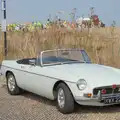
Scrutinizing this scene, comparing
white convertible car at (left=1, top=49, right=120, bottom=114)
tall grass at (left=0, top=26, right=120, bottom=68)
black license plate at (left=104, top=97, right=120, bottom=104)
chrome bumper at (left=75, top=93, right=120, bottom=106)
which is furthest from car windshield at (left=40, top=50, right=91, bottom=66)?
tall grass at (left=0, top=26, right=120, bottom=68)

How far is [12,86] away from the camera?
9.82m

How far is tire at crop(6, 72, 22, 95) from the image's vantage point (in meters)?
9.66

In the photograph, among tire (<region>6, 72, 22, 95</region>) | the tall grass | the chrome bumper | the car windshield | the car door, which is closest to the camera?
the chrome bumper

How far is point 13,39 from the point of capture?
1870 centimetres

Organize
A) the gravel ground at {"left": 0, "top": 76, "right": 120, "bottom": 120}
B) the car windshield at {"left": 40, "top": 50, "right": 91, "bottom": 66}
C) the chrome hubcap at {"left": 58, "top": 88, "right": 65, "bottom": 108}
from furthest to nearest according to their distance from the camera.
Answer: the car windshield at {"left": 40, "top": 50, "right": 91, "bottom": 66} → the chrome hubcap at {"left": 58, "top": 88, "right": 65, "bottom": 108} → the gravel ground at {"left": 0, "top": 76, "right": 120, "bottom": 120}

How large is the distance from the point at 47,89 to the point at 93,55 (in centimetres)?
602

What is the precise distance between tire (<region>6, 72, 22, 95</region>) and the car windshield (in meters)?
1.28

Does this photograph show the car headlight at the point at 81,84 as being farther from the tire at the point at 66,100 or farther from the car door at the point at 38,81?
the car door at the point at 38,81

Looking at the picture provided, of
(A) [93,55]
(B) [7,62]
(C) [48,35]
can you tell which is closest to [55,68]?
(B) [7,62]

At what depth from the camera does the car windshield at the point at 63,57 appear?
343 inches

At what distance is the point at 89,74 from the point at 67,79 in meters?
0.46

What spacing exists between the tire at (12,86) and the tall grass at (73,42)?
410 cm

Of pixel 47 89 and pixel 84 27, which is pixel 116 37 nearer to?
pixel 84 27

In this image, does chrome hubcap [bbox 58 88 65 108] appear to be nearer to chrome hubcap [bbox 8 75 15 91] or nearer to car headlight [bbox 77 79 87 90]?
car headlight [bbox 77 79 87 90]
